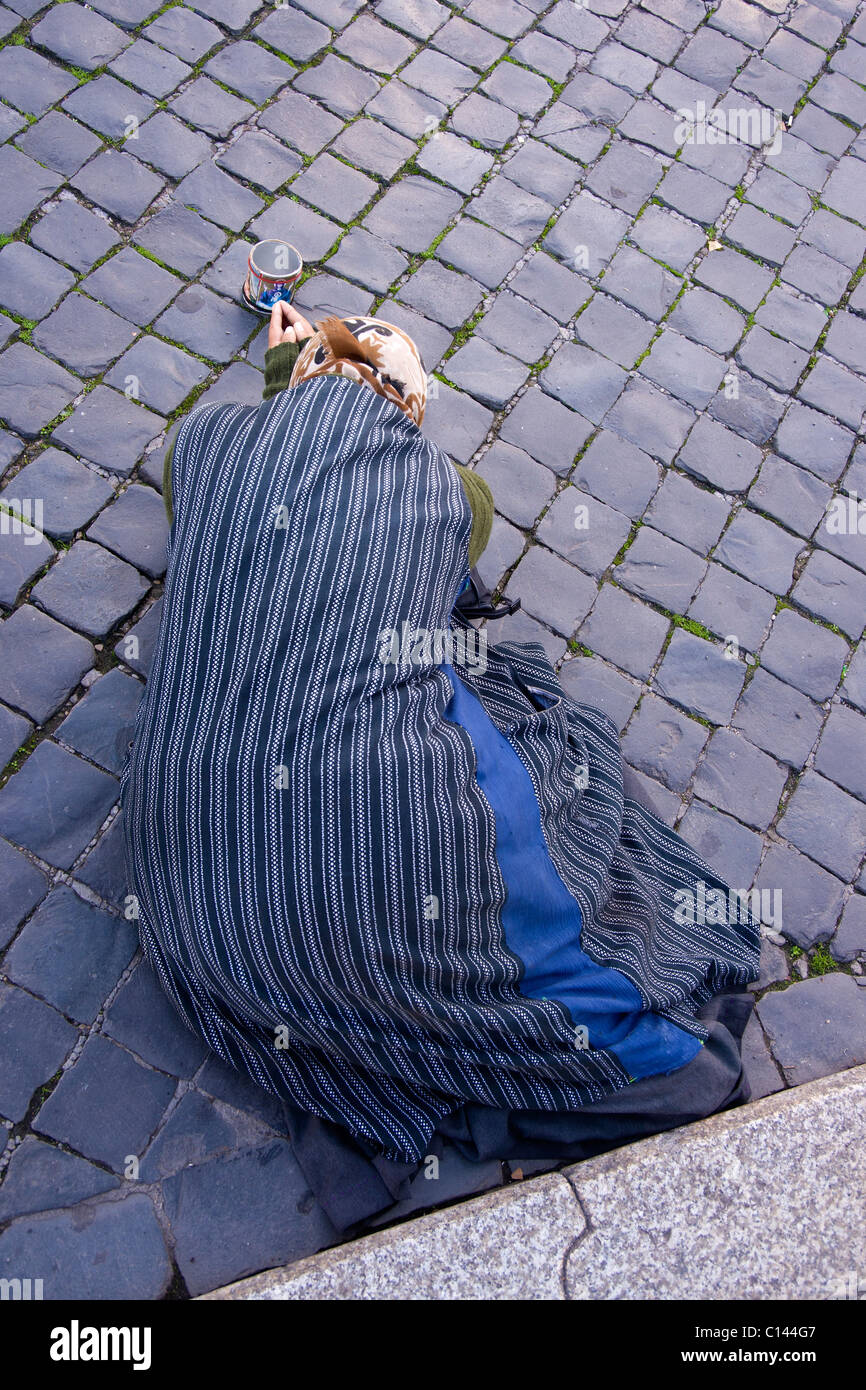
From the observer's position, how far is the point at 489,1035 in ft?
7.22

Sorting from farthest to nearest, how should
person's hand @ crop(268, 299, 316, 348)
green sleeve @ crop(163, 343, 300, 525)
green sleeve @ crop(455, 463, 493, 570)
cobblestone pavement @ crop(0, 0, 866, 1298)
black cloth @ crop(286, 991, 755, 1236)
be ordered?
1. person's hand @ crop(268, 299, 316, 348)
2. green sleeve @ crop(163, 343, 300, 525)
3. green sleeve @ crop(455, 463, 493, 570)
4. cobblestone pavement @ crop(0, 0, 866, 1298)
5. black cloth @ crop(286, 991, 755, 1236)

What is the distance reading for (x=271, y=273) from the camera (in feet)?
10.5

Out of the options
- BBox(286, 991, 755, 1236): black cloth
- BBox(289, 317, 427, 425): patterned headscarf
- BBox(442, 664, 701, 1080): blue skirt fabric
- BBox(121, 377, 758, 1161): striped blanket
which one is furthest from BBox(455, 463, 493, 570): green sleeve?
BBox(286, 991, 755, 1236): black cloth

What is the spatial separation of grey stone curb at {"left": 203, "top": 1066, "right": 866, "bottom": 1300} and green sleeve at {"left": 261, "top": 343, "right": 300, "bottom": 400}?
7.15 feet

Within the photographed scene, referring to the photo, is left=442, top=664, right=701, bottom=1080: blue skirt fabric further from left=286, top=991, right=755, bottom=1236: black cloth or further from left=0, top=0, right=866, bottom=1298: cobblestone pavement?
left=0, top=0, right=866, bottom=1298: cobblestone pavement

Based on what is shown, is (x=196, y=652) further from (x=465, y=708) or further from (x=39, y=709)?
(x=39, y=709)

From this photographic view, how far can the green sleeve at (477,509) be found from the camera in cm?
260

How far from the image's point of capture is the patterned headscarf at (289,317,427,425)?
2.62 meters

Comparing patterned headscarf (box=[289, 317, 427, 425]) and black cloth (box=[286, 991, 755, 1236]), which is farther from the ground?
patterned headscarf (box=[289, 317, 427, 425])

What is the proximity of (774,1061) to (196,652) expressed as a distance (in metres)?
1.88

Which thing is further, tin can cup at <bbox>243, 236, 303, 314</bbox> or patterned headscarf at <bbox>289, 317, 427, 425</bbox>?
tin can cup at <bbox>243, 236, 303, 314</bbox>

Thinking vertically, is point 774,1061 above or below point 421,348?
below
